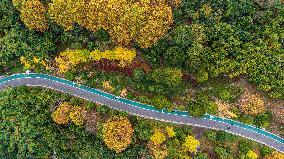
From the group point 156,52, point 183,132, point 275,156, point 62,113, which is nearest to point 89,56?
point 62,113

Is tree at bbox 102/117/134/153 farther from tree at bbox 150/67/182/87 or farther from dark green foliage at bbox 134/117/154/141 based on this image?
tree at bbox 150/67/182/87

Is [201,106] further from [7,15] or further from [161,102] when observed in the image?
[7,15]

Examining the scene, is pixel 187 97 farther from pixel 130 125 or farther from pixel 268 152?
pixel 268 152

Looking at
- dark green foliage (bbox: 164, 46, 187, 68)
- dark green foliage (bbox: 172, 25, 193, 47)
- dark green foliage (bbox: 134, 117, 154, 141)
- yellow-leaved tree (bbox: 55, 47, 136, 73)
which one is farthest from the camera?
dark green foliage (bbox: 134, 117, 154, 141)

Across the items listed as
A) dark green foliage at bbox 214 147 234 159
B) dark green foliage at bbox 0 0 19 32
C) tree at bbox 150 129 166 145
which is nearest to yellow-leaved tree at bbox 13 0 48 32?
dark green foliage at bbox 0 0 19 32

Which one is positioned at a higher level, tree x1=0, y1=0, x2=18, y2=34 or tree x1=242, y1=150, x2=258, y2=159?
tree x1=0, y1=0, x2=18, y2=34

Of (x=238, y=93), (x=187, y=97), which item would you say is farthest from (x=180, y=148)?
(x=238, y=93)
